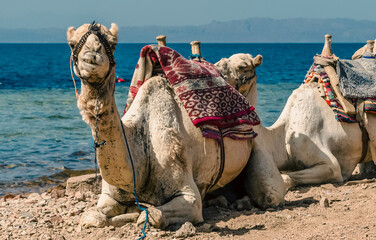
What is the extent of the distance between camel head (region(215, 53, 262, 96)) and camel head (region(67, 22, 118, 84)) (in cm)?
268

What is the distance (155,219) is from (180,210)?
317 mm

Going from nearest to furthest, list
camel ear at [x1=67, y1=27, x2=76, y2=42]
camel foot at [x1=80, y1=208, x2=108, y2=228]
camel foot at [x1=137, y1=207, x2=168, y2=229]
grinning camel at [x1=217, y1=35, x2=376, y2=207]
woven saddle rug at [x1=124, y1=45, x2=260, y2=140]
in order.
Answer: camel ear at [x1=67, y1=27, x2=76, y2=42] < camel foot at [x1=137, y1=207, x2=168, y2=229] < camel foot at [x1=80, y1=208, x2=108, y2=228] < woven saddle rug at [x1=124, y1=45, x2=260, y2=140] < grinning camel at [x1=217, y1=35, x2=376, y2=207]

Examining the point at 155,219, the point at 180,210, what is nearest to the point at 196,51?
the point at 180,210

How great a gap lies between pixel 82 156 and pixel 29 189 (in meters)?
2.93

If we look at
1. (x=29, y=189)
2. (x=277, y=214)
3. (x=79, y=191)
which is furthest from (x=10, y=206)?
(x=277, y=214)

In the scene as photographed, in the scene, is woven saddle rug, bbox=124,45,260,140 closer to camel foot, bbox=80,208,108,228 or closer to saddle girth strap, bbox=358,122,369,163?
camel foot, bbox=80,208,108,228

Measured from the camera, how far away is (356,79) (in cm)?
804

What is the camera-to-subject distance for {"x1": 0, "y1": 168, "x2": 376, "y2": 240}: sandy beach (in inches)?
206

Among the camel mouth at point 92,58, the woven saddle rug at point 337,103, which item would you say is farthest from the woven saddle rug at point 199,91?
the woven saddle rug at point 337,103

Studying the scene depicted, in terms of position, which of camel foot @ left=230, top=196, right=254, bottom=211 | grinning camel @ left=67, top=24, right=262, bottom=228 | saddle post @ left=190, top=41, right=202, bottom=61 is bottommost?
camel foot @ left=230, top=196, right=254, bottom=211

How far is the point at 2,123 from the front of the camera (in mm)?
18047

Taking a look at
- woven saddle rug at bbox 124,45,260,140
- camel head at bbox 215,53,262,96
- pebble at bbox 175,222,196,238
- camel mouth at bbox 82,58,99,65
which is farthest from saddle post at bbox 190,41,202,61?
camel mouth at bbox 82,58,99,65

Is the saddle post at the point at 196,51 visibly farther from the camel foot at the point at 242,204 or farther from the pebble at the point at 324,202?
the pebble at the point at 324,202

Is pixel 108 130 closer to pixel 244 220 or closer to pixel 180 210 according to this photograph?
pixel 180 210
